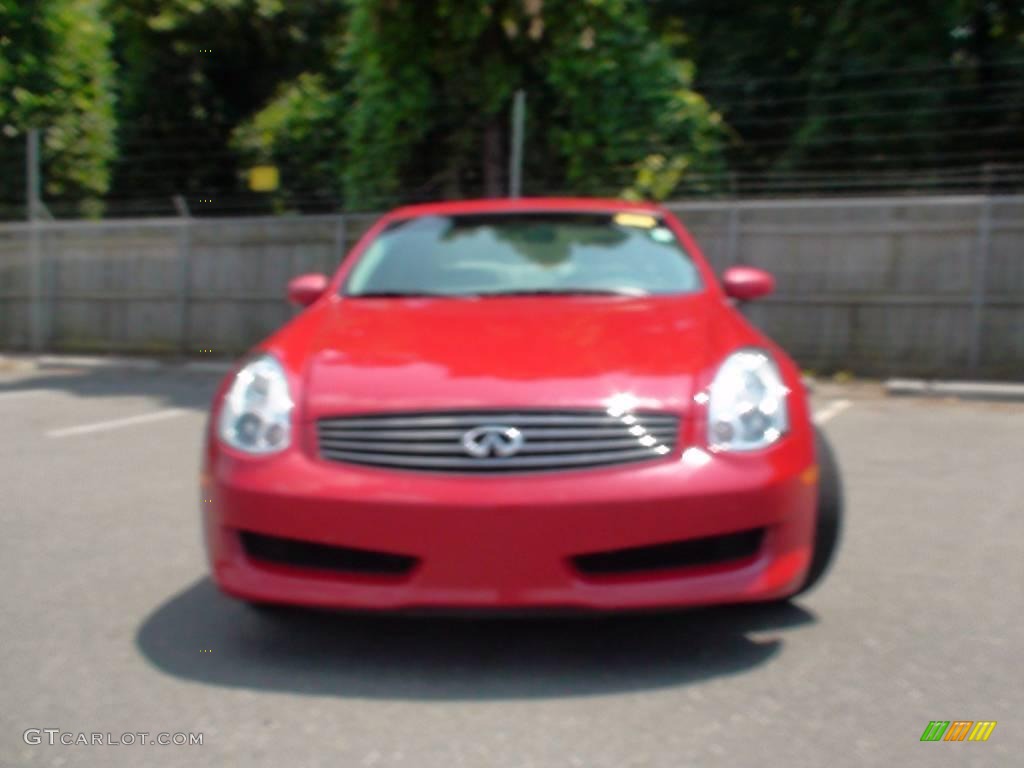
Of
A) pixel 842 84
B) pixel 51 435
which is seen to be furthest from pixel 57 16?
pixel 51 435

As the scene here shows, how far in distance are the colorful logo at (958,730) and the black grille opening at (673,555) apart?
629 mm

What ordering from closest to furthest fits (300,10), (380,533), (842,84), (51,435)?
(380,533) → (51,435) → (842,84) → (300,10)

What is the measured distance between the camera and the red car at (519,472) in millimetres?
3160

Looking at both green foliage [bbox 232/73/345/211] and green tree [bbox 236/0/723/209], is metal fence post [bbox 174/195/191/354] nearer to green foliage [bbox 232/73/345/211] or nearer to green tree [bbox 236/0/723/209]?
green foliage [bbox 232/73/345/211]

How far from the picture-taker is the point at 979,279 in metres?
11.0

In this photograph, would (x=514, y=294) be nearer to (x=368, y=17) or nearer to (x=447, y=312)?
(x=447, y=312)

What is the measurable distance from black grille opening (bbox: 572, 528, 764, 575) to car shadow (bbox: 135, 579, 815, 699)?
0.13m

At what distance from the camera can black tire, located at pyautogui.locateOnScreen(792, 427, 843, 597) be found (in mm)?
3729

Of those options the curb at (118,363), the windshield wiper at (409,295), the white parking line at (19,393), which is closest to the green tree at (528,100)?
the curb at (118,363)

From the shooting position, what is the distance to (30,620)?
3.91m

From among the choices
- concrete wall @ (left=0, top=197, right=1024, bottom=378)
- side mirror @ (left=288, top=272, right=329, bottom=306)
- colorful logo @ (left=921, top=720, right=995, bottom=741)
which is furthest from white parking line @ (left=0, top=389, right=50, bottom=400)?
colorful logo @ (left=921, top=720, right=995, bottom=741)

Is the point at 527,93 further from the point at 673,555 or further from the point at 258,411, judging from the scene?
the point at 673,555

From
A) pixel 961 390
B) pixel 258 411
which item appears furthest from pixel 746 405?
pixel 961 390

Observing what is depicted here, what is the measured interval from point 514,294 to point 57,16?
17951 millimetres
